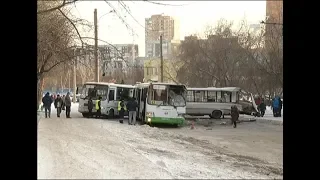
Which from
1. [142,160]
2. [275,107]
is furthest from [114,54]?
[275,107]

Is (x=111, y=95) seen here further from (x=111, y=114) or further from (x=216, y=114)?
(x=216, y=114)

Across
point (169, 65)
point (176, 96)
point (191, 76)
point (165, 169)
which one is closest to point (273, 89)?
point (191, 76)

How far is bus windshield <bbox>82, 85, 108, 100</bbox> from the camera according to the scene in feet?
90.0

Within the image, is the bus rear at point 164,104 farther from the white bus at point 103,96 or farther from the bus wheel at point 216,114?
the bus wheel at point 216,114

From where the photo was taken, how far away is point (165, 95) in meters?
22.3

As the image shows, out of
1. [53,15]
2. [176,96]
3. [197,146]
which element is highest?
[53,15]

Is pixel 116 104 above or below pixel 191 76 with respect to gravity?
below

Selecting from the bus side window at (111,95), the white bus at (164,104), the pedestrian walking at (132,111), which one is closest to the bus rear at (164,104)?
the white bus at (164,104)

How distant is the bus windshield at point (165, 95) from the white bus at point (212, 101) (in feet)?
31.8

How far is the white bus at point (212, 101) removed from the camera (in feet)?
105

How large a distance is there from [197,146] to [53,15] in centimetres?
686

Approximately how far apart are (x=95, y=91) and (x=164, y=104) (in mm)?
7104

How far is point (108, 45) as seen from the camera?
1234 centimetres
